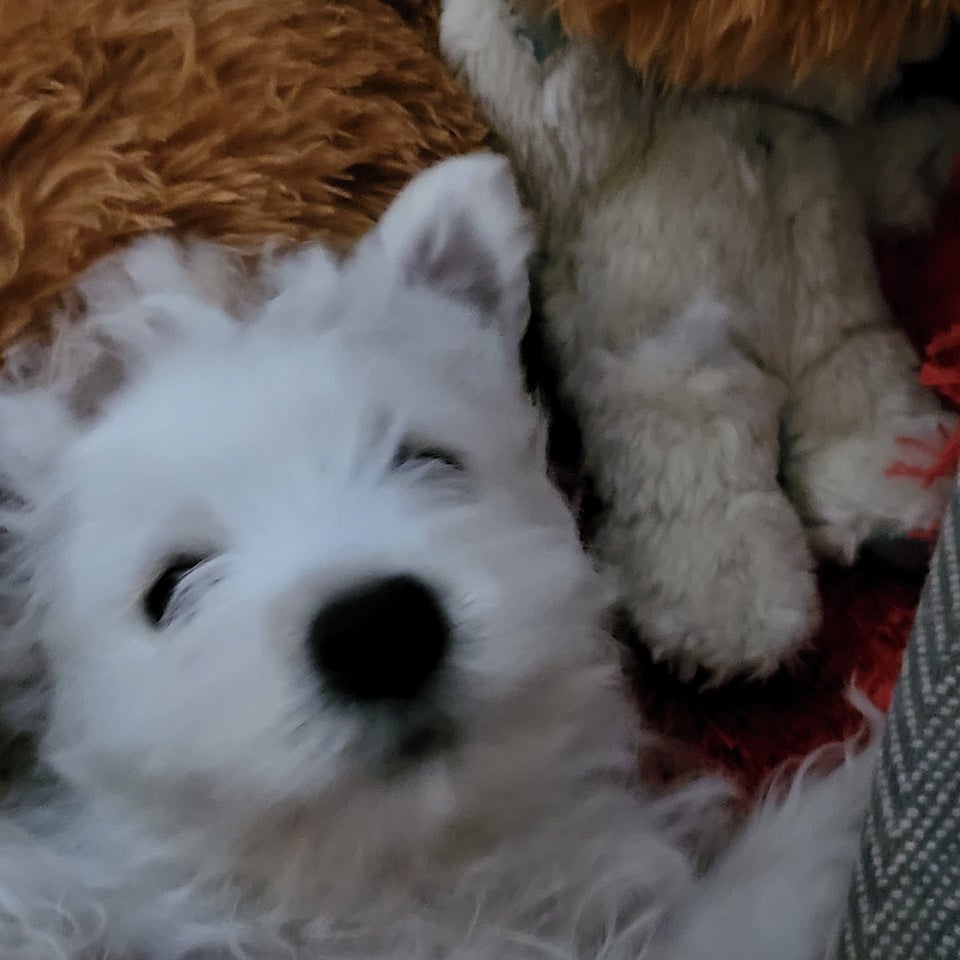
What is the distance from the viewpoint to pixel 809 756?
3.07ft

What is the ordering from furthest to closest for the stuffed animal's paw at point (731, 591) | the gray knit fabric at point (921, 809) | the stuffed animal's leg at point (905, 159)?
the stuffed animal's leg at point (905, 159) → the stuffed animal's paw at point (731, 591) → the gray knit fabric at point (921, 809)

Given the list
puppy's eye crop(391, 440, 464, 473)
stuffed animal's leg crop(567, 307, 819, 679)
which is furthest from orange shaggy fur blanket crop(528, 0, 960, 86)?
puppy's eye crop(391, 440, 464, 473)

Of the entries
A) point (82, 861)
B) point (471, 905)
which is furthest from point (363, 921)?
point (82, 861)

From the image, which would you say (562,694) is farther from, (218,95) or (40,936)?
(218,95)

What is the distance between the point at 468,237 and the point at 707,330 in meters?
0.21

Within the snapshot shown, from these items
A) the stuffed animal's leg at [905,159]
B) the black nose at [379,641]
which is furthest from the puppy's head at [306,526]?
the stuffed animal's leg at [905,159]

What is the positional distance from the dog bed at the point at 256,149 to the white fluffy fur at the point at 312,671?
41 mm

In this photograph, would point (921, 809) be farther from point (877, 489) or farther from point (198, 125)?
point (198, 125)

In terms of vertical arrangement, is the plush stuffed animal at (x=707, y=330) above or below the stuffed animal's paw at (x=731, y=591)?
above

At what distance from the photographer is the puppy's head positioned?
673 mm

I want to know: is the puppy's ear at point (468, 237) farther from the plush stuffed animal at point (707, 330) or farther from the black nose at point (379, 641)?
the black nose at point (379, 641)

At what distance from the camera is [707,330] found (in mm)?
978

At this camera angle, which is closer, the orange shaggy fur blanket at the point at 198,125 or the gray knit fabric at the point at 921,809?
the gray knit fabric at the point at 921,809

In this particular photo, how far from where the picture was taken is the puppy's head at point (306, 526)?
673mm
